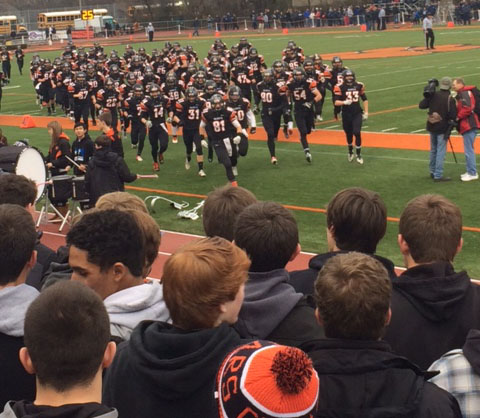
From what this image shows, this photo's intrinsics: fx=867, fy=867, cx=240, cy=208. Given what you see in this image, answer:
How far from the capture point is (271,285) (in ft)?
13.9

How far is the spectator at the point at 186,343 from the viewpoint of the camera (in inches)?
133

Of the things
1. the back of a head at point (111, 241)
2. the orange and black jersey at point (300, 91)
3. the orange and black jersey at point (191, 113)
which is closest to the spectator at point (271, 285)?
the back of a head at point (111, 241)

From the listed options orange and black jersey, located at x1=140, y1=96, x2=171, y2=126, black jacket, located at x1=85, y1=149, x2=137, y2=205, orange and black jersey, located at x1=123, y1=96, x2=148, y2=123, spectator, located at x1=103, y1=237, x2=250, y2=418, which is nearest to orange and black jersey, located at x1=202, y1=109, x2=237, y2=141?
orange and black jersey, located at x1=140, y1=96, x2=171, y2=126

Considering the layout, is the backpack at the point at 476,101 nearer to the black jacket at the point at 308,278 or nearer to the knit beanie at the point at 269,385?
the black jacket at the point at 308,278

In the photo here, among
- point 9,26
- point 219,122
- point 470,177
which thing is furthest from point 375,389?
point 9,26

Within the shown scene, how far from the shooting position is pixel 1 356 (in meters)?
3.96

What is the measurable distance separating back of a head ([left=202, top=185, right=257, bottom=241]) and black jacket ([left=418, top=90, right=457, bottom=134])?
1009cm

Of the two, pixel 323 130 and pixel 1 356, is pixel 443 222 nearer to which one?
pixel 1 356

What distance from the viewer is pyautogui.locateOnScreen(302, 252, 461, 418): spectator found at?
328cm

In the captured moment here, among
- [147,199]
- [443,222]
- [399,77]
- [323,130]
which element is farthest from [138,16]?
[443,222]

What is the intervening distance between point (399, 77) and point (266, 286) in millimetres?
28612

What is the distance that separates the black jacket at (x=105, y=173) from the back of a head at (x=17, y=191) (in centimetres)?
583

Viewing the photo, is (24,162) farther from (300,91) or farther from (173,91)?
(173,91)

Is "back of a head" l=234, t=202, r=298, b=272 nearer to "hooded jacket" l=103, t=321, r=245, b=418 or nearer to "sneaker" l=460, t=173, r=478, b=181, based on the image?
"hooded jacket" l=103, t=321, r=245, b=418
